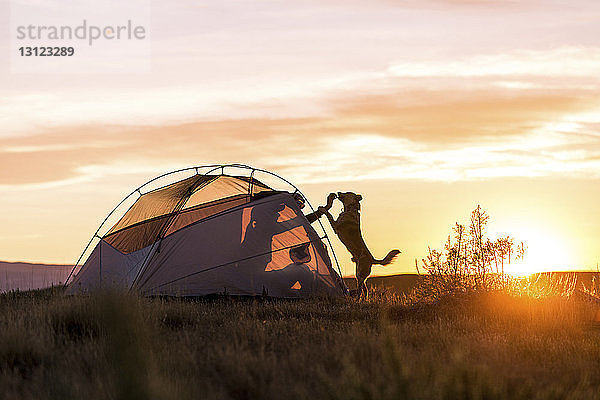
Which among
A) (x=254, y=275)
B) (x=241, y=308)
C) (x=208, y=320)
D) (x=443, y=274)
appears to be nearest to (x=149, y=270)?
(x=254, y=275)

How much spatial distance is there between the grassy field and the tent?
8.05 ft

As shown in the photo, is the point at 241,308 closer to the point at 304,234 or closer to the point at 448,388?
the point at 304,234

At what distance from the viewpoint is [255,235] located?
1420cm

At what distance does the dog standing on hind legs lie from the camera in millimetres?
14859

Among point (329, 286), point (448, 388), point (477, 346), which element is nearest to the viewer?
point (448, 388)

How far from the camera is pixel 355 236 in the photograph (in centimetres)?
1500

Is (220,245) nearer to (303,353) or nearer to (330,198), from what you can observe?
(330,198)

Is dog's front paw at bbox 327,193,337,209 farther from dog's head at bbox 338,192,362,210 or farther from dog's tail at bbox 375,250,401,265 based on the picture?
dog's tail at bbox 375,250,401,265

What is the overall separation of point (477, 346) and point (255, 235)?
23.8ft

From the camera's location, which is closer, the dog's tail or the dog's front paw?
the dog's tail

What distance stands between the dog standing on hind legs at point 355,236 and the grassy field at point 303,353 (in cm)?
331

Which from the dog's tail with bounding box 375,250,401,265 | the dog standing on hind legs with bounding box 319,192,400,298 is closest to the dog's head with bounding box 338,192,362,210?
the dog standing on hind legs with bounding box 319,192,400,298

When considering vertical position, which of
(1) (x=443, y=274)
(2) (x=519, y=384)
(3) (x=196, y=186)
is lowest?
(2) (x=519, y=384)

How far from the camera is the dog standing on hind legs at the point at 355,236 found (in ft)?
48.8
